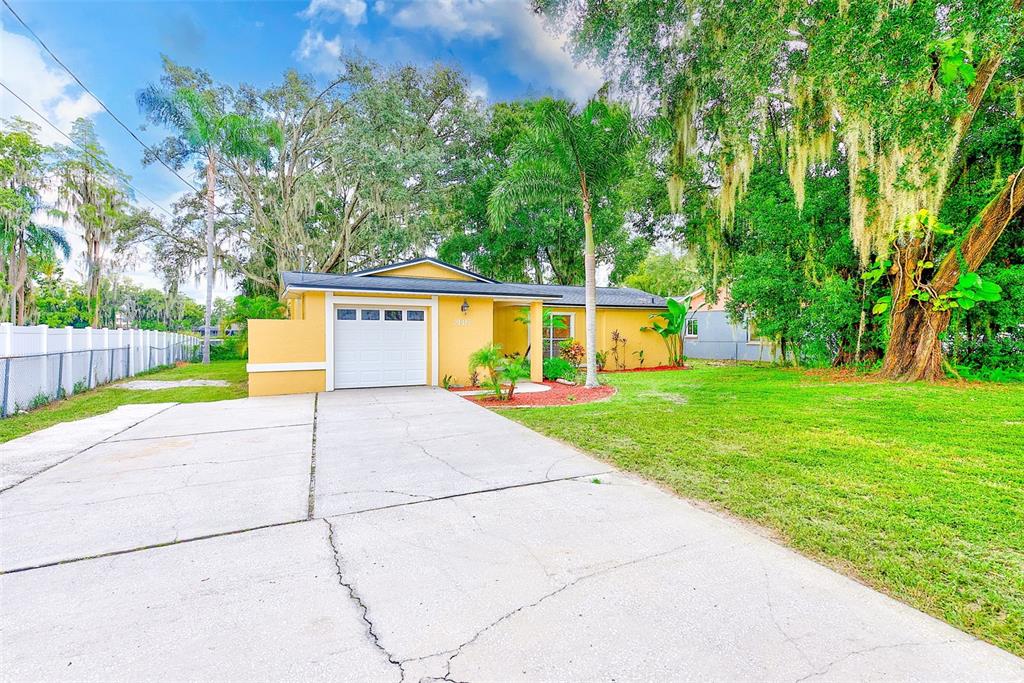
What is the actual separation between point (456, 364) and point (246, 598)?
27.5ft

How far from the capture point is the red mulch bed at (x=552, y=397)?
8.20m

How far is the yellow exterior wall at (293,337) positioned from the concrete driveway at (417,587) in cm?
466

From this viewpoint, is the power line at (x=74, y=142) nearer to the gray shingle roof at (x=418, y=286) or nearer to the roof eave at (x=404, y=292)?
the gray shingle roof at (x=418, y=286)

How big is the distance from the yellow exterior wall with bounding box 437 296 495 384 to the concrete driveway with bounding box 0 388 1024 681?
20.5ft

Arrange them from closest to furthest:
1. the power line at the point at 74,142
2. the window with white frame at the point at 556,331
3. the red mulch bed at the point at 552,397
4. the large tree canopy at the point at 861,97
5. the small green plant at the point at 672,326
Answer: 1. the large tree canopy at the point at 861,97
2. the red mulch bed at the point at 552,397
3. the power line at the point at 74,142
4. the window with white frame at the point at 556,331
5. the small green plant at the point at 672,326

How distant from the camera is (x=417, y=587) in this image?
89.4 inches

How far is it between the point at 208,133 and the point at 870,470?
23.7 meters

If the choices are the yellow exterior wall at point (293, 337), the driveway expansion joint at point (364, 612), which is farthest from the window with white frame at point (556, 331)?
the driveway expansion joint at point (364, 612)

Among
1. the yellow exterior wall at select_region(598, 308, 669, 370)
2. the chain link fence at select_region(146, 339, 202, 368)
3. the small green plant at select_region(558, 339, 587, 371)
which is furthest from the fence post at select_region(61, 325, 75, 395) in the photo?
the yellow exterior wall at select_region(598, 308, 669, 370)

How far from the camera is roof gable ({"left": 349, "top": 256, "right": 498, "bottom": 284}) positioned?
12.6 meters

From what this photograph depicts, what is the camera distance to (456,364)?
1051cm

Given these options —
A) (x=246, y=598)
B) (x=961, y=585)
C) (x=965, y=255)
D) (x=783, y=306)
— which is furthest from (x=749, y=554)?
(x=783, y=306)

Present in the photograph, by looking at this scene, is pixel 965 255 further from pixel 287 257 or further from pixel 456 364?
pixel 287 257

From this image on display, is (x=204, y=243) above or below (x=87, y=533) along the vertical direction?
above
